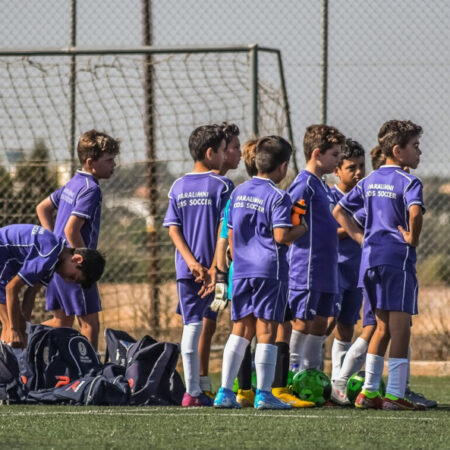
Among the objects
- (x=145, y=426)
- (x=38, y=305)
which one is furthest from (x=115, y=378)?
(x=38, y=305)

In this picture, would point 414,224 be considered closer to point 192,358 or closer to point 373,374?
point 373,374

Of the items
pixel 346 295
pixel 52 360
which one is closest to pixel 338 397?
pixel 346 295

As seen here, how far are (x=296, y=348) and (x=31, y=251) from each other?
76.8 inches

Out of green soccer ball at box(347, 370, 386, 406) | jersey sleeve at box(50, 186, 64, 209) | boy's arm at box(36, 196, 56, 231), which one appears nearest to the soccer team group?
green soccer ball at box(347, 370, 386, 406)

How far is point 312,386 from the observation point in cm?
766

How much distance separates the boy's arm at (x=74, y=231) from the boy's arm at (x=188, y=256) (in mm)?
794

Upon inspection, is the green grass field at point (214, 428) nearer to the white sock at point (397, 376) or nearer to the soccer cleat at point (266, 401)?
the soccer cleat at point (266, 401)

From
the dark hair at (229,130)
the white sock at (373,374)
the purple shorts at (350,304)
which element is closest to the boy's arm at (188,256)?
the dark hair at (229,130)

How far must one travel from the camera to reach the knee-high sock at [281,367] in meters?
7.58

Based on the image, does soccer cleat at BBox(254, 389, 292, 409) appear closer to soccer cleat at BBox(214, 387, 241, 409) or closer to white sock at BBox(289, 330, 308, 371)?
soccer cleat at BBox(214, 387, 241, 409)

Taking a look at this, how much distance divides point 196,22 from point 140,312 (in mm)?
2937

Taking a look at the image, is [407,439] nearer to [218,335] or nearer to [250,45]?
[250,45]

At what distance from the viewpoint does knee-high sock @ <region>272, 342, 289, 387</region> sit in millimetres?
7578

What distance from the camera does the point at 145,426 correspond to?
19.9 feet
